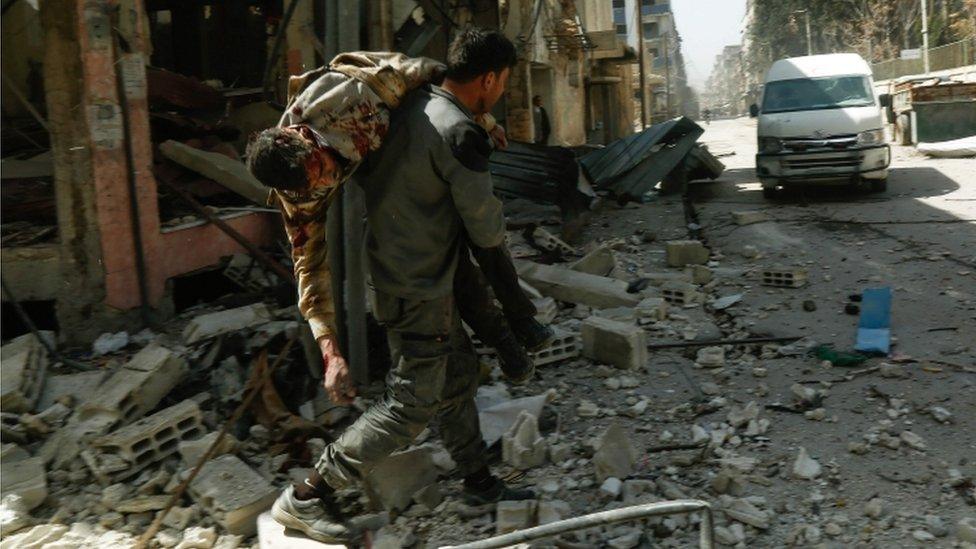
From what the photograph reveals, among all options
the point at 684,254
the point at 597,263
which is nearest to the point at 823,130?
the point at 684,254

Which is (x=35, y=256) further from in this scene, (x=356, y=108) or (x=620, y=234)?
(x=620, y=234)

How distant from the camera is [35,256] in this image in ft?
19.9

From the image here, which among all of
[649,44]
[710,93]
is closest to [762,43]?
[649,44]

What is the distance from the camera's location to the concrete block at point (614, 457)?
4.03m

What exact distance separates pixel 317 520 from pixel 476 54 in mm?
1811

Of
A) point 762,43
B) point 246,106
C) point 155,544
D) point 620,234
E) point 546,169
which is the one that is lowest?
point 155,544

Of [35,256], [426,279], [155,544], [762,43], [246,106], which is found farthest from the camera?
[762,43]

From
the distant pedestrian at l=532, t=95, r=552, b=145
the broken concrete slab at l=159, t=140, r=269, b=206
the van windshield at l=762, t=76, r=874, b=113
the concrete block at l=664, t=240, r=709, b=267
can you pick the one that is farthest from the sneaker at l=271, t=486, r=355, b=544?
the distant pedestrian at l=532, t=95, r=552, b=145

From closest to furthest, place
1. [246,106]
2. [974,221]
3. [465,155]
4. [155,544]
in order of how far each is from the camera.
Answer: [465,155], [155,544], [246,106], [974,221]

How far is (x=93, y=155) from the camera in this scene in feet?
19.6

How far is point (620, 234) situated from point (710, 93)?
167255 mm

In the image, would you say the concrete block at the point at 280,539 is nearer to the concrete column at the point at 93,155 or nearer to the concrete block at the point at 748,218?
the concrete column at the point at 93,155

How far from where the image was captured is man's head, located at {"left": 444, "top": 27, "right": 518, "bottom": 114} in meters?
3.20

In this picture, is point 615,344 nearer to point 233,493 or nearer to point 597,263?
point 597,263
